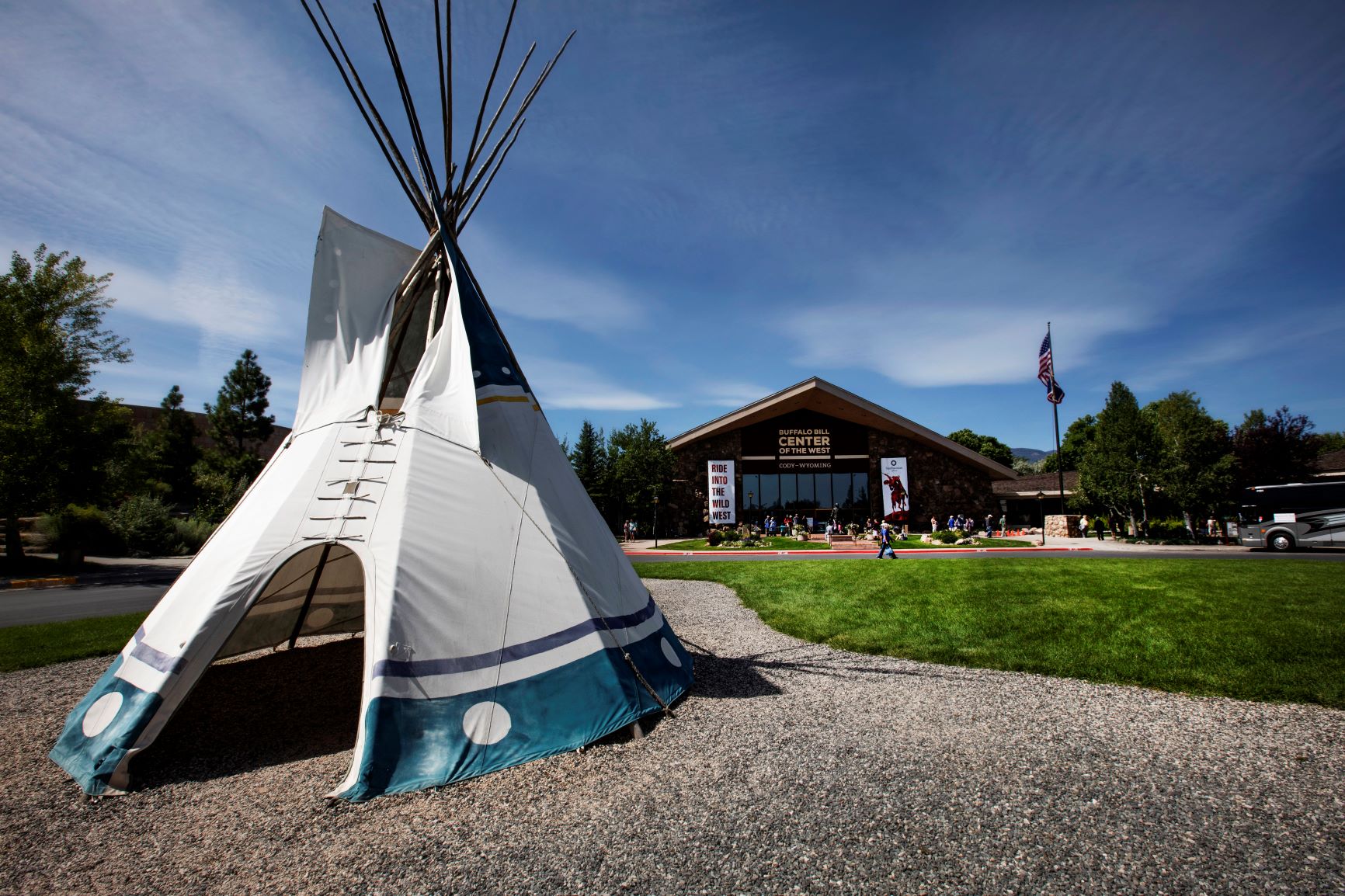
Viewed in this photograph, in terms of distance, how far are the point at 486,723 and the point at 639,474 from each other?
2540cm

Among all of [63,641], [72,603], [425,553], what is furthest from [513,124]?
[72,603]

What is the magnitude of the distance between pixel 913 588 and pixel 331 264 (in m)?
10.4

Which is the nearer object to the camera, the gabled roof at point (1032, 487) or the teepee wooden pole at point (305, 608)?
the teepee wooden pole at point (305, 608)

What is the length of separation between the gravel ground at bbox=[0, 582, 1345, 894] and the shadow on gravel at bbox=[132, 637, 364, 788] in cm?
3

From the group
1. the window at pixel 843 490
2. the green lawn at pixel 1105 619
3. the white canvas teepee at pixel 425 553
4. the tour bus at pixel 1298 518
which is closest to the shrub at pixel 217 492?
the green lawn at pixel 1105 619

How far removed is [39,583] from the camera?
1587cm

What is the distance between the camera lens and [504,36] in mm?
7344

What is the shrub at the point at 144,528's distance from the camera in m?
24.3

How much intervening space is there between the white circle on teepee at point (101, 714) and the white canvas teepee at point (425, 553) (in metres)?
0.02

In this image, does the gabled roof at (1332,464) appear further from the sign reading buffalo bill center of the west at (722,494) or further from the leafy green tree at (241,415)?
the leafy green tree at (241,415)

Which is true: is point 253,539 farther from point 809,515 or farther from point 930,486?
point 930,486

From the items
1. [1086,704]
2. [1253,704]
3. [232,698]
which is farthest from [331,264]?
[1253,704]

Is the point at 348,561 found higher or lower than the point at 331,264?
lower

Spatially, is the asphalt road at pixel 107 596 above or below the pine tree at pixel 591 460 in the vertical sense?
below
